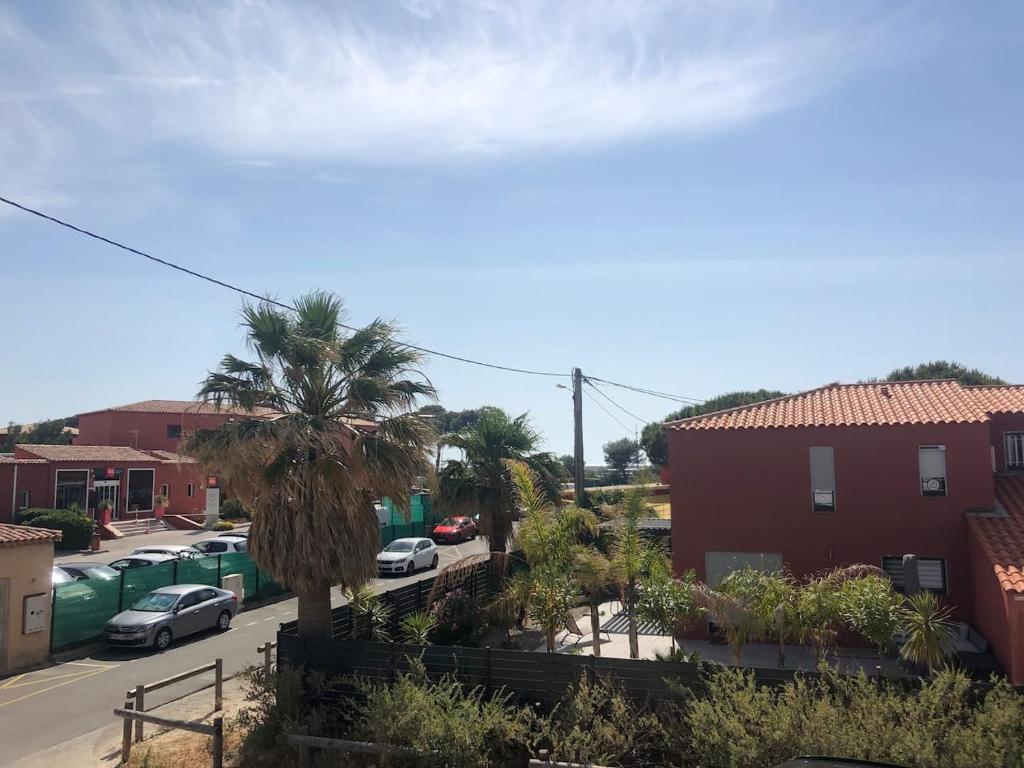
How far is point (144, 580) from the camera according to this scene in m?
19.8

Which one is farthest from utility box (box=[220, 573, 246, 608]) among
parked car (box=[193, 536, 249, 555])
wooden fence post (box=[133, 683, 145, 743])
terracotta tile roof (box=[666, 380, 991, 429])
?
terracotta tile roof (box=[666, 380, 991, 429])

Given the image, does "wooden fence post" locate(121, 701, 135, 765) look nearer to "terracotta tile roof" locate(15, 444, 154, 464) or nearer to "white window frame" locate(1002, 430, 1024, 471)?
"white window frame" locate(1002, 430, 1024, 471)

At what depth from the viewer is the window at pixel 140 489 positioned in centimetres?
4384

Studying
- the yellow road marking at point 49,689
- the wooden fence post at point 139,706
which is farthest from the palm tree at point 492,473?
the wooden fence post at point 139,706

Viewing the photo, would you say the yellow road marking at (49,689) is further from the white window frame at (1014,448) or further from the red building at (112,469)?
the white window frame at (1014,448)

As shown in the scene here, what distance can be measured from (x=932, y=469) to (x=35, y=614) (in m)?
19.1

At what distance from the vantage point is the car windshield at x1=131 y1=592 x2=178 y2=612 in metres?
18.3

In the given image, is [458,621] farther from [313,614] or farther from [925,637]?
[925,637]

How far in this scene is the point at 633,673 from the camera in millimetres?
9883

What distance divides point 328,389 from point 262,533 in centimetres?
241

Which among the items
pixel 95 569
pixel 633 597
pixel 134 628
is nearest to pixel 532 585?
pixel 633 597

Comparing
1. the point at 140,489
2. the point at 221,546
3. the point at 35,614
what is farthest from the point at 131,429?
the point at 35,614

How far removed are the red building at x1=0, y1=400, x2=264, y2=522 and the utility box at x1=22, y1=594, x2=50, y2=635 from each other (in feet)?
49.1

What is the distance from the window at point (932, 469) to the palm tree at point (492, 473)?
9240 mm
